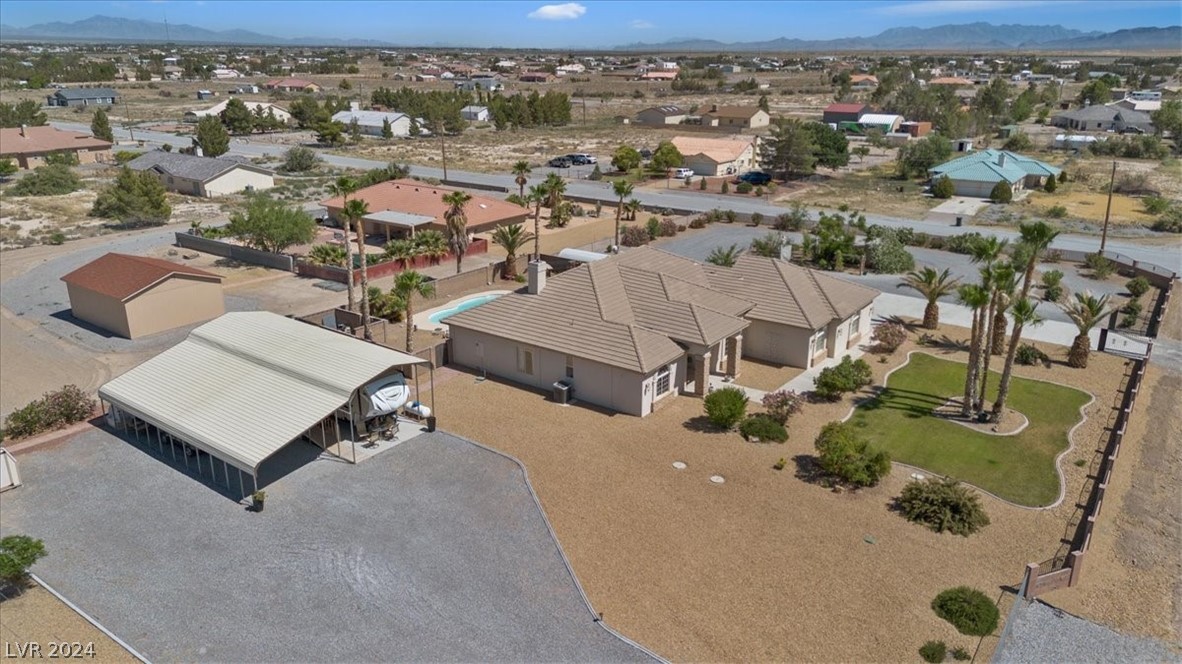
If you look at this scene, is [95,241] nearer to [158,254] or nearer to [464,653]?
[158,254]

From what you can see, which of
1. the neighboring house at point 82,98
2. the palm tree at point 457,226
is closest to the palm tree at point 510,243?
the palm tree at point 457,226

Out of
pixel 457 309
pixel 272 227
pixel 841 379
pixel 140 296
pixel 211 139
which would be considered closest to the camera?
pixel 841 379

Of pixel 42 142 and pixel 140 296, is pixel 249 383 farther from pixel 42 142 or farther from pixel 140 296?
pixel 42 142

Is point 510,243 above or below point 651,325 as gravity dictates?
above

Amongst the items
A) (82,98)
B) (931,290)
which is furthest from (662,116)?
(82,98)

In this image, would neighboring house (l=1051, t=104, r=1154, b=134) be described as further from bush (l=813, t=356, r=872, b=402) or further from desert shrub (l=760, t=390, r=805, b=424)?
desert shrub (l=760, t=390, r=805, b=424)

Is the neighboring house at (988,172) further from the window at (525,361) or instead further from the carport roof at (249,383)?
the carport roof at (249,383)
